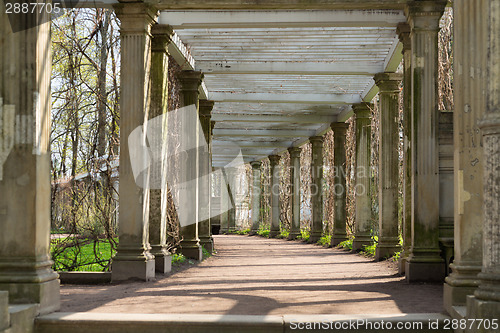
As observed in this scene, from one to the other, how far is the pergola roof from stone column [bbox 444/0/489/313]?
504cm

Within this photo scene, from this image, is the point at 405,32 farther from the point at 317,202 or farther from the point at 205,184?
the point at 317,202

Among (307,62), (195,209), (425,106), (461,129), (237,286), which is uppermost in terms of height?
(307,62)

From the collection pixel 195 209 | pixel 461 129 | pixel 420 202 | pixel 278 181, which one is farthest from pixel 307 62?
pixel 278 181

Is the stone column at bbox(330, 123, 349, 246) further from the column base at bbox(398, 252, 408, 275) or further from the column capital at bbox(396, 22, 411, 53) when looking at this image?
the column capital at bbox(396, 22, 411, 53)

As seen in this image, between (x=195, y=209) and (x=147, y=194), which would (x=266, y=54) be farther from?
(x=147, y=194)

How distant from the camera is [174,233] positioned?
13.5m

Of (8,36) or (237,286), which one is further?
(237,286)

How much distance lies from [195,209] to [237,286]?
569cm

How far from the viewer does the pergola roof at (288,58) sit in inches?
426

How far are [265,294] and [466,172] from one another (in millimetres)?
3236

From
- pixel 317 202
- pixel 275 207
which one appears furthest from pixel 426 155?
pixel 275 207

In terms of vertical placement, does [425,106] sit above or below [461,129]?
above

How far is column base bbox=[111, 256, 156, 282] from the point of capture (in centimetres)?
917

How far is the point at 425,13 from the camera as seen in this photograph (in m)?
9.42
